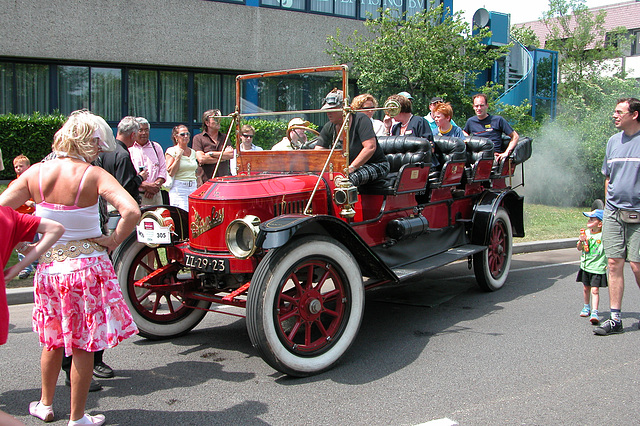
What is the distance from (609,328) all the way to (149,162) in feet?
15.9

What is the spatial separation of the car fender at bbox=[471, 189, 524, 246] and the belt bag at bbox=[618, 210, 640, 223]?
1.59 m

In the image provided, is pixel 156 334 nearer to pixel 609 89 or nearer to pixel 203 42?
pixel 203 42

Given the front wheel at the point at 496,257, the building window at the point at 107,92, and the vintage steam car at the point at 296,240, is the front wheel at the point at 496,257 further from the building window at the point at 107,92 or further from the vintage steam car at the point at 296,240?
the building window at the point at 107,92

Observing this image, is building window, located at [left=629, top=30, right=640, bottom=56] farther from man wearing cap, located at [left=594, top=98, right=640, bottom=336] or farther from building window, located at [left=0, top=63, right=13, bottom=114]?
man wearing cap, located at [left=594, top=98, right=640, bottom=336]

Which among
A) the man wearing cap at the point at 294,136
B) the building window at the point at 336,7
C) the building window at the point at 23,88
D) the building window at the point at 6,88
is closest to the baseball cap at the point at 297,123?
the man wearing cap at the point at 294,136

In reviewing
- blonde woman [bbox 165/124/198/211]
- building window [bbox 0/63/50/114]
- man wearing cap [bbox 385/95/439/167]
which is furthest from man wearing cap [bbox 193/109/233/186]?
building window [bbox 0/63/50/114]

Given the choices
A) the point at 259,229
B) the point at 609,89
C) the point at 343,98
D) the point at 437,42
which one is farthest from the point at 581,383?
the point at 609,89

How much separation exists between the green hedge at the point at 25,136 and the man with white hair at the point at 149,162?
271 inches

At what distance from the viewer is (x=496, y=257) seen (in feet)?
22.0

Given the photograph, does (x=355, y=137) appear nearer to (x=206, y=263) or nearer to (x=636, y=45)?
(x=206, y=263)

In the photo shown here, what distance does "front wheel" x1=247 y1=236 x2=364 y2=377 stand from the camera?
3.70 m

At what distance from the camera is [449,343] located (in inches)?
186

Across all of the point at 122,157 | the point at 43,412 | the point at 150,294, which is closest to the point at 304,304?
the point at 150,294

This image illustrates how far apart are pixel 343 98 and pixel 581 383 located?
2727 mm
